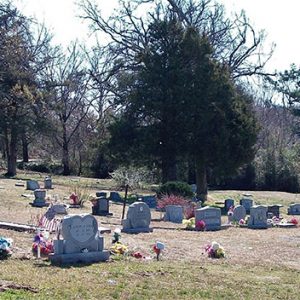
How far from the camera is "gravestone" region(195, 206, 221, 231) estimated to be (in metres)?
20.6

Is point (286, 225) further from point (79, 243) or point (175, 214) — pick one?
point (79, 243)

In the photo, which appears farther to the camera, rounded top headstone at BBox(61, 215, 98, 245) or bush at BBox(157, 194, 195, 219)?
bush at BBox(157, 194, 195, 219)

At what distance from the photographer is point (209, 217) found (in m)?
20.8

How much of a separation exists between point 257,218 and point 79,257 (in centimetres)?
1123

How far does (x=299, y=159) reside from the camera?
4909cm

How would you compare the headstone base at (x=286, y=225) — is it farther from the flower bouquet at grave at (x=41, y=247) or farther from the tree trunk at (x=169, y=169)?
the flower bouquet at grave at (x=41, y=247)

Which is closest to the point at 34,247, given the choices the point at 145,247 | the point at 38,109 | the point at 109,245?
the point at 109,245

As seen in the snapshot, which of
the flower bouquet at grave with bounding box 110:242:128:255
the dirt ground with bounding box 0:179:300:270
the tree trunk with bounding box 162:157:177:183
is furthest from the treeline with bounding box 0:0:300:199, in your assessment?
the flower bouquet at grave with bounding box 110:242:128:255

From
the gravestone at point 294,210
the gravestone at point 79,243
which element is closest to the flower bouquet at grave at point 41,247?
the gravestone at point 79,243

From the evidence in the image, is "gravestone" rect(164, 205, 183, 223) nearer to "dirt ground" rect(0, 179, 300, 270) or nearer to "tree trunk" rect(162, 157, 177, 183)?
"dirt ground" rect(0, 179, 300, 270)

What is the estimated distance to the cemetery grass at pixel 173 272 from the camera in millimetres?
9500

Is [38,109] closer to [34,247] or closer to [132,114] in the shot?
[132,114]

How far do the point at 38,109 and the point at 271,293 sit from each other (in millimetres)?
30970

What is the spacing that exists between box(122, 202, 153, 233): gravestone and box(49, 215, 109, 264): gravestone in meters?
5.84
